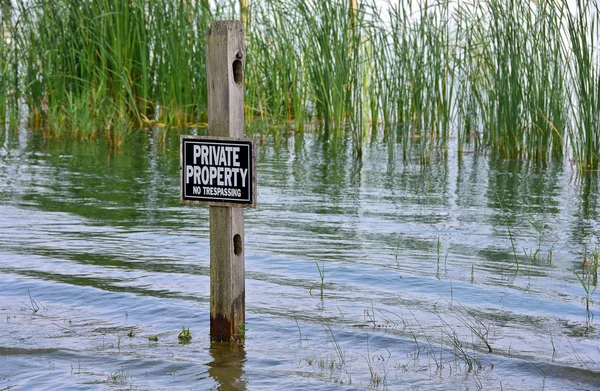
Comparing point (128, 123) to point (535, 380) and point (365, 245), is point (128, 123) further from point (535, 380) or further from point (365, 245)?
point (535, 380)

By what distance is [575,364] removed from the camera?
13.7 ft

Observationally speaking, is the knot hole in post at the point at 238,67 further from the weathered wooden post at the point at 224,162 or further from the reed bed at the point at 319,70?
the reed bed at the point at 319,70

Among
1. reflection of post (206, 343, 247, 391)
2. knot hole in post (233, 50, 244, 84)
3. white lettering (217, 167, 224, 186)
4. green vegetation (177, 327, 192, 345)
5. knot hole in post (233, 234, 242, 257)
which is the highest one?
knot hole in post (233, 50, 244, 84)

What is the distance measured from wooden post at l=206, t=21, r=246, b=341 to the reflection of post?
0.07 m

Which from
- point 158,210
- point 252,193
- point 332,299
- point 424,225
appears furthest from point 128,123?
point 252,193

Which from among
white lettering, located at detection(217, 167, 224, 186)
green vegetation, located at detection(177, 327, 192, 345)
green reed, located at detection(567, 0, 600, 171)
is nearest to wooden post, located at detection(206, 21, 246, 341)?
white lettering, located at detection(217, 167, 224, 186)

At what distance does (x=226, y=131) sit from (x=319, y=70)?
7.25 metres

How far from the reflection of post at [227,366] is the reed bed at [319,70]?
593 cm

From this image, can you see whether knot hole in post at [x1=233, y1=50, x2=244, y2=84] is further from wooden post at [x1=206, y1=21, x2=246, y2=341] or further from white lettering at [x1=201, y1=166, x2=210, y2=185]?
white lettering at [x1=201, y1=166, x2=210, y2=185]

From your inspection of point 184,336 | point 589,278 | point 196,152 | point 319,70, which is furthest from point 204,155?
point 319,70

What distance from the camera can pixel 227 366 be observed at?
13.5ft

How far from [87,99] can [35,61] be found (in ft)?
3.69

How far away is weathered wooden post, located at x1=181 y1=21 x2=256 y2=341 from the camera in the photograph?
13.5 feet

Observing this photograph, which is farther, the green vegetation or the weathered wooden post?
the green vegetation
